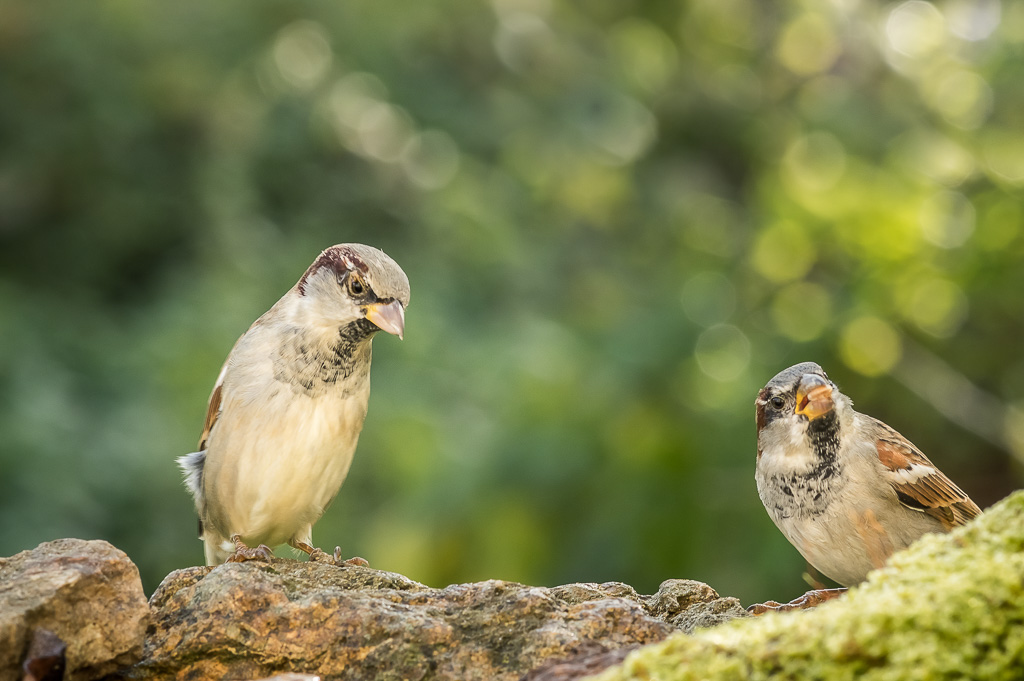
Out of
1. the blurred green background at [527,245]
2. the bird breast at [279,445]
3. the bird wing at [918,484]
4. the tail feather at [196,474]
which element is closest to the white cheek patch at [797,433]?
the bird wing at [918,484]

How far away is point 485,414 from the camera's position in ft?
15.4

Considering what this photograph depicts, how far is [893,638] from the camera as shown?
1.36m

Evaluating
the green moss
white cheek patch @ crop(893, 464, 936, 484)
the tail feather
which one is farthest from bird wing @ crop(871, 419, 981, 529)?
the tail feather

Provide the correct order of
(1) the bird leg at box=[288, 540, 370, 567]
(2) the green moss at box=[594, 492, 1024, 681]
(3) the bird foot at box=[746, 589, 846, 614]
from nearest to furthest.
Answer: (2) the green moss at box=[594, 492, 1024, 681]
(3) the bird foot at box=[746, 589, 846, 614]
(1) the bird leg at box=[288, 540, 370, 567]

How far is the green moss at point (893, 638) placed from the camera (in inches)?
52.1

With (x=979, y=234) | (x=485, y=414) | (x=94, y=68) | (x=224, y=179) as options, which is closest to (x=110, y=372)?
(x=224, y=179)

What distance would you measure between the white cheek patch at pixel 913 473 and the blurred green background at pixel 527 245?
4.68ft

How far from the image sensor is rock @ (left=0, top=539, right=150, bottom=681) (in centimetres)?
172

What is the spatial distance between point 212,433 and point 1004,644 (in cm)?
228

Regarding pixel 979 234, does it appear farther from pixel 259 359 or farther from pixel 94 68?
pixel 94 68

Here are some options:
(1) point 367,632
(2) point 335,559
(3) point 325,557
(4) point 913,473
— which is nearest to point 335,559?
(2) point 335,559

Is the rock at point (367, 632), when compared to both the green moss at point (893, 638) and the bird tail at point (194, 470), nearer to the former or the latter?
the green moss at point (893, 638)

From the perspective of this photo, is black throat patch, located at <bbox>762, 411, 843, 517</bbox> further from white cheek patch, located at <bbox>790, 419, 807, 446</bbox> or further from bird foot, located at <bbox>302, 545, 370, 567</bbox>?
bird foot, located at <bbox>302, 545, 370, 567</bbox>

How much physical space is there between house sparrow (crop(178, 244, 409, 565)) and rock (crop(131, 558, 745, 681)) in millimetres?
651
